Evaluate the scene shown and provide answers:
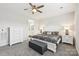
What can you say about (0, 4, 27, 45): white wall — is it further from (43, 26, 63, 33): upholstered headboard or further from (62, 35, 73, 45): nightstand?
(62, 35, 73, 45): nightstand

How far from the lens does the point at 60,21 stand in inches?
222

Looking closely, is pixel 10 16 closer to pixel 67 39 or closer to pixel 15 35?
pixel 15 35

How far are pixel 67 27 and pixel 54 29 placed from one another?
1.05 metres

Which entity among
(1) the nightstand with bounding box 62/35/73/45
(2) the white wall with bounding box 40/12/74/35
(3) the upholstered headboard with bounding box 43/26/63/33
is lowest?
(1) the nightstand with bounding box 62/35/73/45

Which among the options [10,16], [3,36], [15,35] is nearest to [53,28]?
[15,35]

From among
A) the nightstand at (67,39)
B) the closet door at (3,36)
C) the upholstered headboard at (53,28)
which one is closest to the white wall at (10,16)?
the closet door at (3,36)

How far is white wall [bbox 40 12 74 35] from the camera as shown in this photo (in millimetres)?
5262

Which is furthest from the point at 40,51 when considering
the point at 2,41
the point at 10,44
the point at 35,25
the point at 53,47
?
→ the point at 35,25

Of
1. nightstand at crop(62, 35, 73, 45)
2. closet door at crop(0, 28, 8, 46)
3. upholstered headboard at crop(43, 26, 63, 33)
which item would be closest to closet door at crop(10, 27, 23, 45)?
closet door at crop(0, 28, 8, 46)

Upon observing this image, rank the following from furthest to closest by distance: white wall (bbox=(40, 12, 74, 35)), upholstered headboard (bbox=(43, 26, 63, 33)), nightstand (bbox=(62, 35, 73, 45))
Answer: upholstered headboard (bbox=(43, 26, 63, 33)) < white wall (bbox=(40, 12, 74, 35)) < nightstand (bbox=(62, 35, 73, 45))

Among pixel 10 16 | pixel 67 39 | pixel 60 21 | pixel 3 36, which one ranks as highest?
pixel 10 16

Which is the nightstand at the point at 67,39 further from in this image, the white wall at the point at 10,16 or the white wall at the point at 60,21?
the white wall at the point at 10,16

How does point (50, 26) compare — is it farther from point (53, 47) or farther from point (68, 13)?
point (53, 47)

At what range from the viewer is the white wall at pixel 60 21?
207 inches
